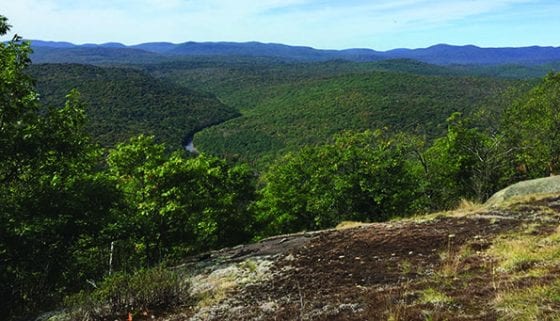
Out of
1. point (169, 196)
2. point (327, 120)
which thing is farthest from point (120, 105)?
point (169, 196)

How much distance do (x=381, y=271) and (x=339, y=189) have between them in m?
24.2

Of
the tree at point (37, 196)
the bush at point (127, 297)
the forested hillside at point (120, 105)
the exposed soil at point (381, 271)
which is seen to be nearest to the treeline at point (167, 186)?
the tree at point (37, 196)

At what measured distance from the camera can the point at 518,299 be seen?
244 inches

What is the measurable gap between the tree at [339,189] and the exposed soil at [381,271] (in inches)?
732

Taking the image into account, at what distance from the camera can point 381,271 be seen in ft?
32.0

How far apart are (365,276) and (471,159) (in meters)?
31.3

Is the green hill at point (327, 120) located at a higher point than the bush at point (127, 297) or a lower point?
lower

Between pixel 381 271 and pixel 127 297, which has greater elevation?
pixel 381 271

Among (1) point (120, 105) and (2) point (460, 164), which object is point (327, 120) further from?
(2) point (460, 164)

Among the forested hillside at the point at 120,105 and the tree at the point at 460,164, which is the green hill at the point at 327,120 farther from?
the tree at the point at 460,164

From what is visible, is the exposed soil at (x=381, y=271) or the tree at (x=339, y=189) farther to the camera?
the tree at (x=339, y=189)

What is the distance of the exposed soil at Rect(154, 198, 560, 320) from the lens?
7.00 m

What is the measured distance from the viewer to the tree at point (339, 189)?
34031 mm

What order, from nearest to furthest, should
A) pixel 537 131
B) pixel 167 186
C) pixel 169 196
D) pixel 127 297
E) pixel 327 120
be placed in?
1. pixel 127 297
2. pixel 167 186
3. pixel 169 196
4. pixel 537 131
5. pixel 327 120
